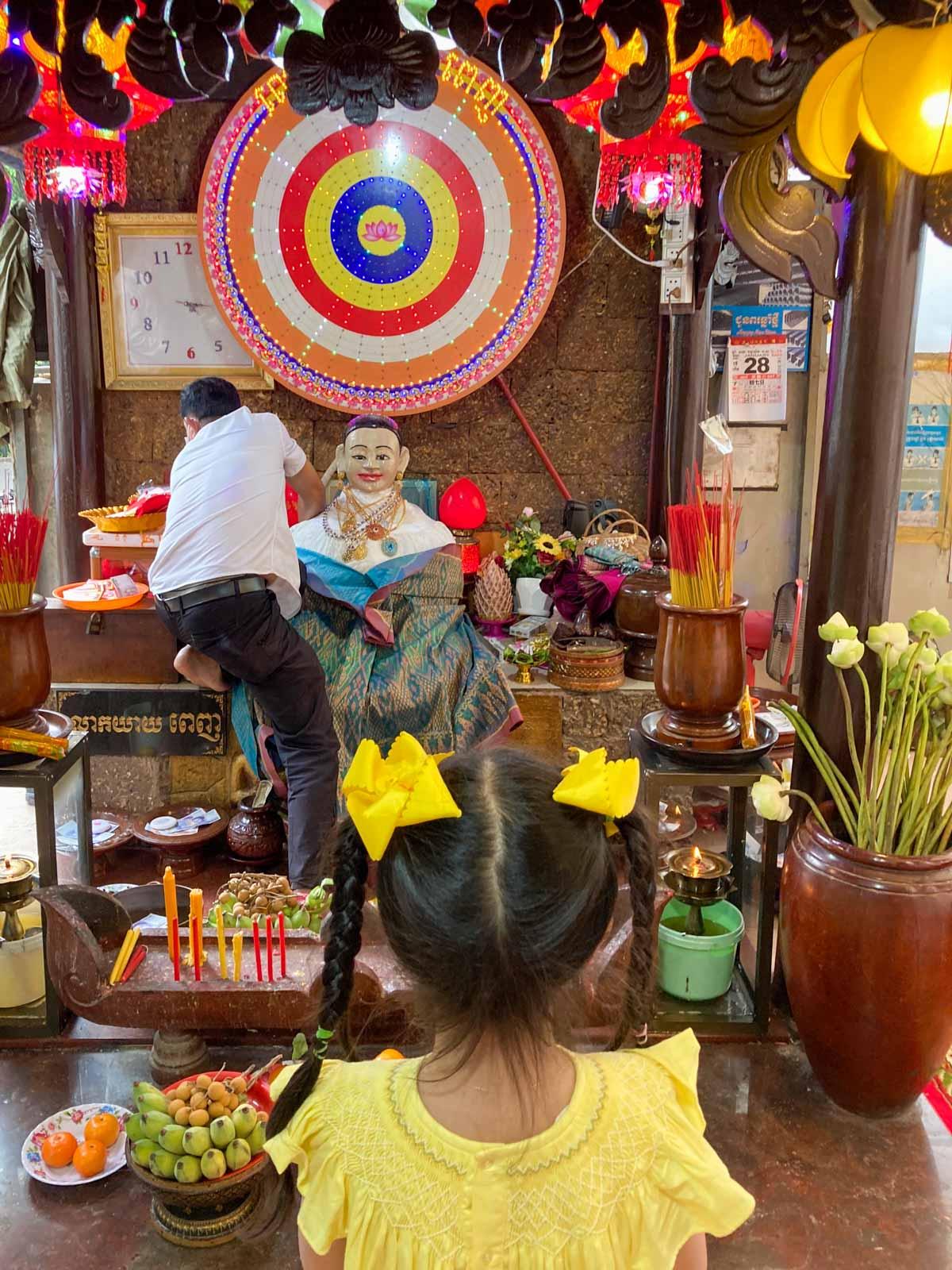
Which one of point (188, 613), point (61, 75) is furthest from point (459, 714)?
point (61, 75)

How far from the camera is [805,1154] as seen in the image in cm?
179

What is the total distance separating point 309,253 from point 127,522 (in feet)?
4.25

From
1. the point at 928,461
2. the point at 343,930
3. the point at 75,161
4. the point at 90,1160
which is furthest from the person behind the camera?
the point at 928,461

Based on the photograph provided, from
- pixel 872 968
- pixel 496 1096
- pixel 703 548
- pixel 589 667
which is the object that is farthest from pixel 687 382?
pixel 496 1096

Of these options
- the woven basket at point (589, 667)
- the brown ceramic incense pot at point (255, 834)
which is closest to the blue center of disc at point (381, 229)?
the woven basket at point (589, 667)

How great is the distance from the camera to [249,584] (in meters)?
3.09

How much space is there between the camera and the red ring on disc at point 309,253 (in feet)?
13.0

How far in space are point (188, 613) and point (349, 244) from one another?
1791 mm

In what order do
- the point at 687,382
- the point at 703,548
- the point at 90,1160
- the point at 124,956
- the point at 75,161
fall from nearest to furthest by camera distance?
1. the point at 90,1160
2. the point at 124,956
3. the point at 703,548
4. the point at 75,161
5. the point at 687,382

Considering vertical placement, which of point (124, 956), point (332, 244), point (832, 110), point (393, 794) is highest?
point (332, 244)

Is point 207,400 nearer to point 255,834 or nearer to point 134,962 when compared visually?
point 255,834

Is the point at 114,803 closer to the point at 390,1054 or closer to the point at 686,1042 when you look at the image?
the point at 390,1054

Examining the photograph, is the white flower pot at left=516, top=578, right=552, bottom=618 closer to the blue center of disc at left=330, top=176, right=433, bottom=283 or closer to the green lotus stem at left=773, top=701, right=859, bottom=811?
the blue center of disc at left=330, top=176, right=433, bottom=283

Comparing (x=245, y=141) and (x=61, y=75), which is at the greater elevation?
(x=245, y=141)
